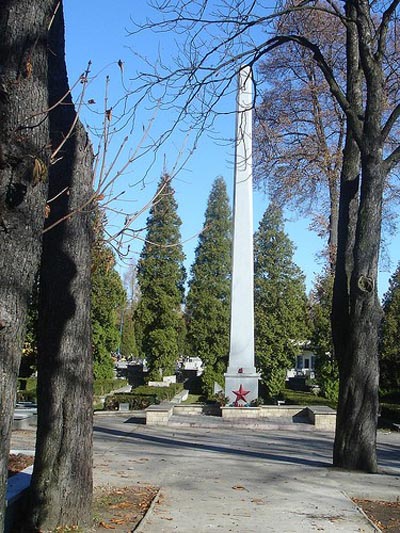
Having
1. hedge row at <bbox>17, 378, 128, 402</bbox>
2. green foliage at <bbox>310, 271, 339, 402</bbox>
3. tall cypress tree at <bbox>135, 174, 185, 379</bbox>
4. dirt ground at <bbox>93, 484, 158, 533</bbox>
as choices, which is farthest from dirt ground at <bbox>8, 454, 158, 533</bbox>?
tall cypress tree at <bbox>135, 174, 185, 379</bbox>

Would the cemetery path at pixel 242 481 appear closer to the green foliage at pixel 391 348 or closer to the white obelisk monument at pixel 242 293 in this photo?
the white obelisk monument at pixel 242 293

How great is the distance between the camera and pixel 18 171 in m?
3.48

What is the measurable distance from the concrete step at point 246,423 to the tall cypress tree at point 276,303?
13.1 metres

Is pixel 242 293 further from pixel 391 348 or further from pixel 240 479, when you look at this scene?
pixel 240 479

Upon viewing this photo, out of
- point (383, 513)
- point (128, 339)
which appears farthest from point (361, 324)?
point (128, 339)

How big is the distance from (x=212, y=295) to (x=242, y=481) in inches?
1213

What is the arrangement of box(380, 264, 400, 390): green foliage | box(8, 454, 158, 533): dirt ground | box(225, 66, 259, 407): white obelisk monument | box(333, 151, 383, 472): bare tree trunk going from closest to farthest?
box(8, 454, 158, 533): dirt ground < box(333, 151, 383, 472): bare tree trunk < box(225, 66, 259, 407): white obelisk monument < box(380, 264, 400, 390): green foliage

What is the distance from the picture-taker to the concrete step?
18.0m

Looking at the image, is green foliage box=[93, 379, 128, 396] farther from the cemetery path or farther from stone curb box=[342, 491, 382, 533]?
stone curb box=[342, 491, 382, 533]

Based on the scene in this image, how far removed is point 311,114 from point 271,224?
41.9ft

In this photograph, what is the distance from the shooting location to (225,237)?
4147 cm

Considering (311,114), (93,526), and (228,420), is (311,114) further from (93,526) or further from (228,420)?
(93,526)

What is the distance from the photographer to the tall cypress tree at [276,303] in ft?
113

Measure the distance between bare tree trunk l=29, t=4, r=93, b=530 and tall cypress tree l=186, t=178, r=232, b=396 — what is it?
28.6 m
